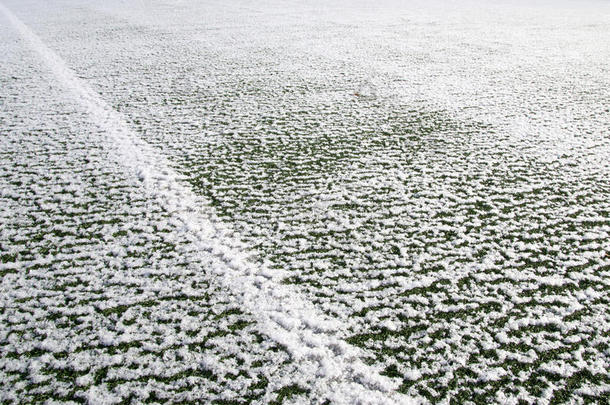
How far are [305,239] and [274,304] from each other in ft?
0.97

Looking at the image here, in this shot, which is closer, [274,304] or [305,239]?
[274,304]

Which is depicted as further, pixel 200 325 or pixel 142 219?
pixel 142 219

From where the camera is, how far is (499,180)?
1.66 m

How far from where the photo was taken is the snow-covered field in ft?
3.00

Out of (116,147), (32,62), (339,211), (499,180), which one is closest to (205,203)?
(339,211)

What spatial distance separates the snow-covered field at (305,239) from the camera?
3.00ft

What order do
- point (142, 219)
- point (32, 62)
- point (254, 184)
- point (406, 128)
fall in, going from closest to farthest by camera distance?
point (142, 219), point (254, 184), point (406, 128), point (32, 62)

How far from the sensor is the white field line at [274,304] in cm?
89

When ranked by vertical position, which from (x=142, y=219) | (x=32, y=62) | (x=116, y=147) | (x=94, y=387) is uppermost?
(x=32, y=62)

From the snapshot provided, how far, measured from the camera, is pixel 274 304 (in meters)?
1.09

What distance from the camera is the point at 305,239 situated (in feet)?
4.38

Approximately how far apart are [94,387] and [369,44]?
13.2 ft

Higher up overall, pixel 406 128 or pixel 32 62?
pixel 32 62

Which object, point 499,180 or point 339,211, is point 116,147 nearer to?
point 339,211
